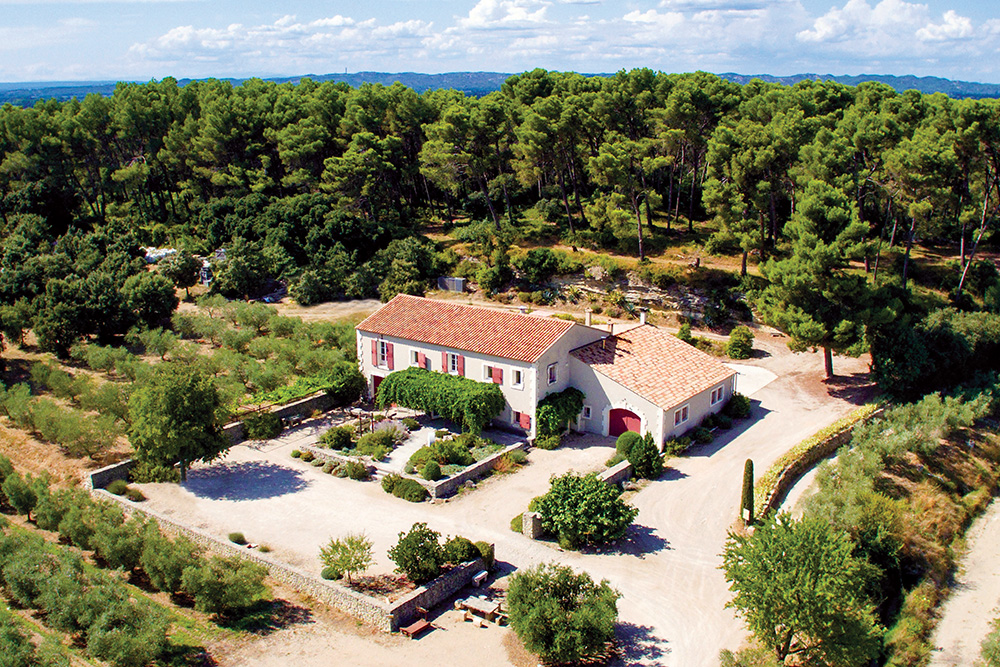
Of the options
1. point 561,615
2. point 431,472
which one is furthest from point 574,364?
point 561,615

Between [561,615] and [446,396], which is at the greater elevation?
[446,396]

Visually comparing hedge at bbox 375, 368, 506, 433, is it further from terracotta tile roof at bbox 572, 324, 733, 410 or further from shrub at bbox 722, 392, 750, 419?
shrub at bbox 722, 392, 750, 419

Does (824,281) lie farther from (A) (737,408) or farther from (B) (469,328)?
(B) (469,328)

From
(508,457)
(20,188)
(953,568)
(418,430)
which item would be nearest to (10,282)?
(20,188)

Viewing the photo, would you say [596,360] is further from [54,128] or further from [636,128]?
[54,128]

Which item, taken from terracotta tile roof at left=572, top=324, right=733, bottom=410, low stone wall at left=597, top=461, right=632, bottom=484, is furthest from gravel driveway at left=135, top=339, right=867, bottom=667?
terracotta tile roof at left=572, top=324, right=733, bottom=410

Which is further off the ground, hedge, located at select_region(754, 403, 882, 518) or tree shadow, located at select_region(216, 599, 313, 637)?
hedge, located at select_region(754, 403, 882, 518)
